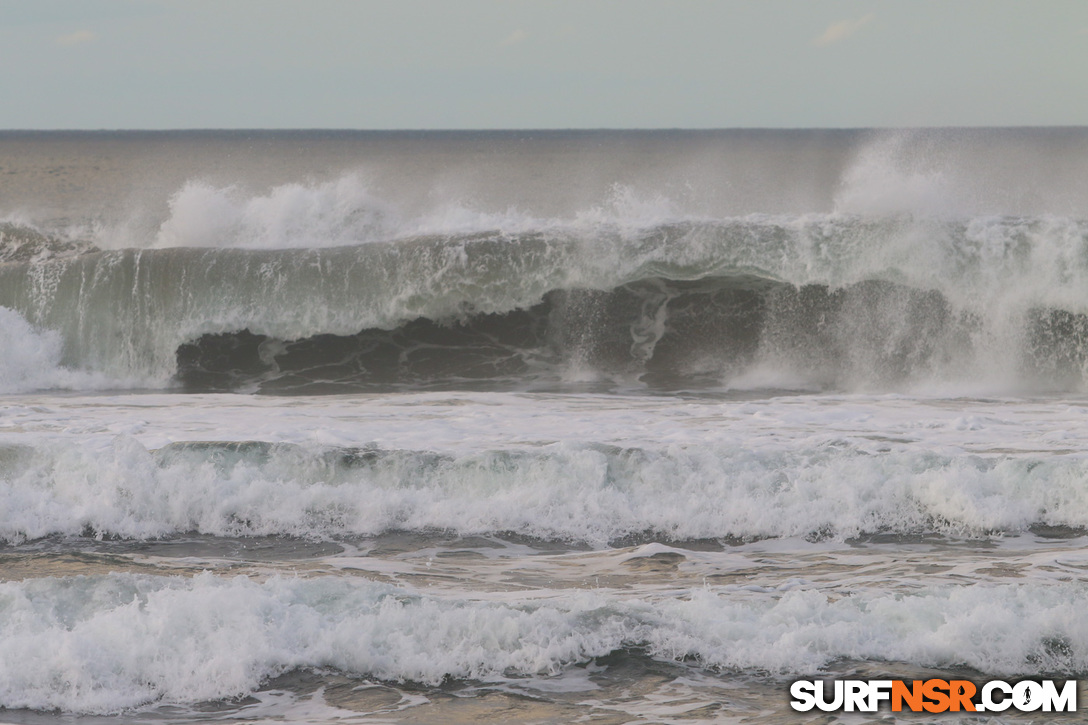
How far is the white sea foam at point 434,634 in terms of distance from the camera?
5016 mm

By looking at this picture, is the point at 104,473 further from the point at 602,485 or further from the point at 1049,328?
the point at 1049,328

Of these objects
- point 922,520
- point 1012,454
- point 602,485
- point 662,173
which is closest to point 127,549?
point 602,485

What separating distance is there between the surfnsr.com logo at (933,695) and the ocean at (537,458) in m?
0.09

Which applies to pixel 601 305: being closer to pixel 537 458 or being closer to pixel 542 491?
pixel 537 458

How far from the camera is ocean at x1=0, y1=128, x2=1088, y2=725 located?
16.8 ft

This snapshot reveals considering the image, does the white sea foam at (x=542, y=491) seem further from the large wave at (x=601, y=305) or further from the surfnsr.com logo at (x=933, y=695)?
the large wave at (x=601, y=305)

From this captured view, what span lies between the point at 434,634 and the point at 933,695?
2291 mm

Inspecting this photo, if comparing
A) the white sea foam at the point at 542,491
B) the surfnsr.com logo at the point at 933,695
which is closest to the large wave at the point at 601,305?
the white sea foam at the point at 542,491

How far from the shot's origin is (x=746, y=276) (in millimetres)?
13711

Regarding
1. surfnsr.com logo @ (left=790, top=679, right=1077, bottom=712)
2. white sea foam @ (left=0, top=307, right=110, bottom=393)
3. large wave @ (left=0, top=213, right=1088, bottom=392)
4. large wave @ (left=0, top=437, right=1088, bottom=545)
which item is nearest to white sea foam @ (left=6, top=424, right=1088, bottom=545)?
large wave @ (left=0, top=437, right=1088, bottom=545)

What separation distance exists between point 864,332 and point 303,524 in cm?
768

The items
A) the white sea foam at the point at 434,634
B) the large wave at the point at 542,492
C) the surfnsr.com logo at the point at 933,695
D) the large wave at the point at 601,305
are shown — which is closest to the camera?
the surfnsr.com logo at the point at 933,695

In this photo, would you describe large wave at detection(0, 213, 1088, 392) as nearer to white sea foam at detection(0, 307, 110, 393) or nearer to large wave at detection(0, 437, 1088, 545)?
white sea foam at detection(0, 307, 110, 393)

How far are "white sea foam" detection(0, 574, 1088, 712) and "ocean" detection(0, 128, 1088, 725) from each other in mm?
17
